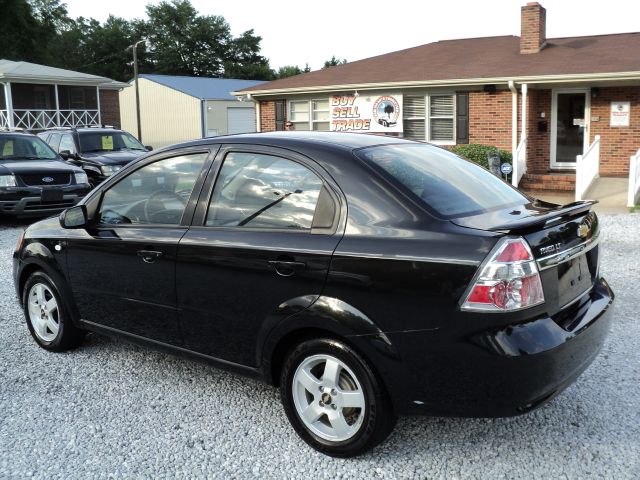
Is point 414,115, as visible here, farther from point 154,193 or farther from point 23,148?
point 154,193

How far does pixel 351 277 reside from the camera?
10.6ft

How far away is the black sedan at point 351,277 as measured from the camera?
9.84 feet

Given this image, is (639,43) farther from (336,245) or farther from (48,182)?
(336,245)

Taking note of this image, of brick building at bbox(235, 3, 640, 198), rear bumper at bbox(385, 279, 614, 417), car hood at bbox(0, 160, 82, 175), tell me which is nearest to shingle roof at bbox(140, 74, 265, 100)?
brick building at bbox(235, 3, 640, 198)

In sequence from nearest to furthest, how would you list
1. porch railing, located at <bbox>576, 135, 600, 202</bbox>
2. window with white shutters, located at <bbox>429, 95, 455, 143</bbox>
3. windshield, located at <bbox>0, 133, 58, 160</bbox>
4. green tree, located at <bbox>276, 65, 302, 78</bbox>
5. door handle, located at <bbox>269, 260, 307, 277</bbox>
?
door handle, located at <bbox>269, 260, 307, 277</bbox> < windshield, located at <bbox>0, 133, 58, 160</bbox> < porch railing, located at <bbox>576, 135, 600, 202</bbox> < window with white shutters, located at <bbox>429, 95, 455, 143</bbox> < green tree, located at <bbox>276, 65, 302, 78</bbox>

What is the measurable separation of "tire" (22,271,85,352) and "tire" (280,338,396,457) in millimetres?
2114

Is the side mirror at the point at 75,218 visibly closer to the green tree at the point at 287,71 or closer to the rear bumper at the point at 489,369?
the rear bumper at the point at 489,369

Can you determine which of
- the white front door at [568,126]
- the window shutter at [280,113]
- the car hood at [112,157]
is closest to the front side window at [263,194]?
the car hood at [112,157]

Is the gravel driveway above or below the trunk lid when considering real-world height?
below

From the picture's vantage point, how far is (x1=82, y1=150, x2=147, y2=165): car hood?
14.8 metres

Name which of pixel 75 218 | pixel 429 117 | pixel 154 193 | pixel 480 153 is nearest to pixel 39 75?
pixel 429 117

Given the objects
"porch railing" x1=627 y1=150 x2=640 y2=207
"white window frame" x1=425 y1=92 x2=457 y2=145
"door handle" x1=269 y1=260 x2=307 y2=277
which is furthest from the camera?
"white window frame" x1=425 y1=92 x2=457 y2=145

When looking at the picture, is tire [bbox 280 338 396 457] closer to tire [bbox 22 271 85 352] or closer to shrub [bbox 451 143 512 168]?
tire [bbox 22 271 85 352]

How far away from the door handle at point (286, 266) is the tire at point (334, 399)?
37cm
